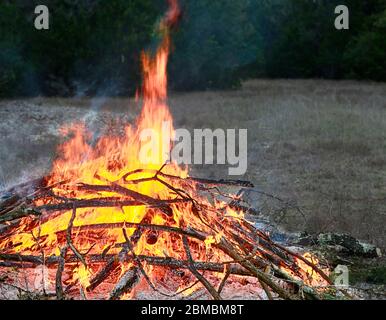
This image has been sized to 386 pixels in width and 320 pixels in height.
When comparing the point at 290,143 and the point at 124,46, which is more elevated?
the point at 124,46

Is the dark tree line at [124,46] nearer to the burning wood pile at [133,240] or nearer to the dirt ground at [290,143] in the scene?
the dirt ground at [290,143]

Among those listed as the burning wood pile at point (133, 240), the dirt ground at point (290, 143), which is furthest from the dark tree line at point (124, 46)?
the burning wood pile at point (133, 240)

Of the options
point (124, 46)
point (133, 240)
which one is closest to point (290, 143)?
point (133, 240)

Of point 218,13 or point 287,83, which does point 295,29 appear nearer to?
point 287,83

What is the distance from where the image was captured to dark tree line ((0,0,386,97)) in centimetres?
2252

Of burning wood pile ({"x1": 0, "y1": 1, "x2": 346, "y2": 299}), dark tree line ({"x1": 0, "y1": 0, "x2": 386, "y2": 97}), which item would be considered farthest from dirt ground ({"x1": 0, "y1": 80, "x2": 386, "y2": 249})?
dark tree line ({"x1": 0, "y1": 0, "x2": 386, "y2": 97})

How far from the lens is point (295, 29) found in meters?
33.1

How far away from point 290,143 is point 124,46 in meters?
10.8

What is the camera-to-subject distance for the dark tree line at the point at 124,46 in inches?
886

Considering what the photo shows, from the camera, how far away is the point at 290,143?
13.7 meters

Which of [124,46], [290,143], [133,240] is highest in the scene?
[124,46]

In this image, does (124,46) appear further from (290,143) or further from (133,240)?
(133,240)

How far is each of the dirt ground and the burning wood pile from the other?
121 cm
